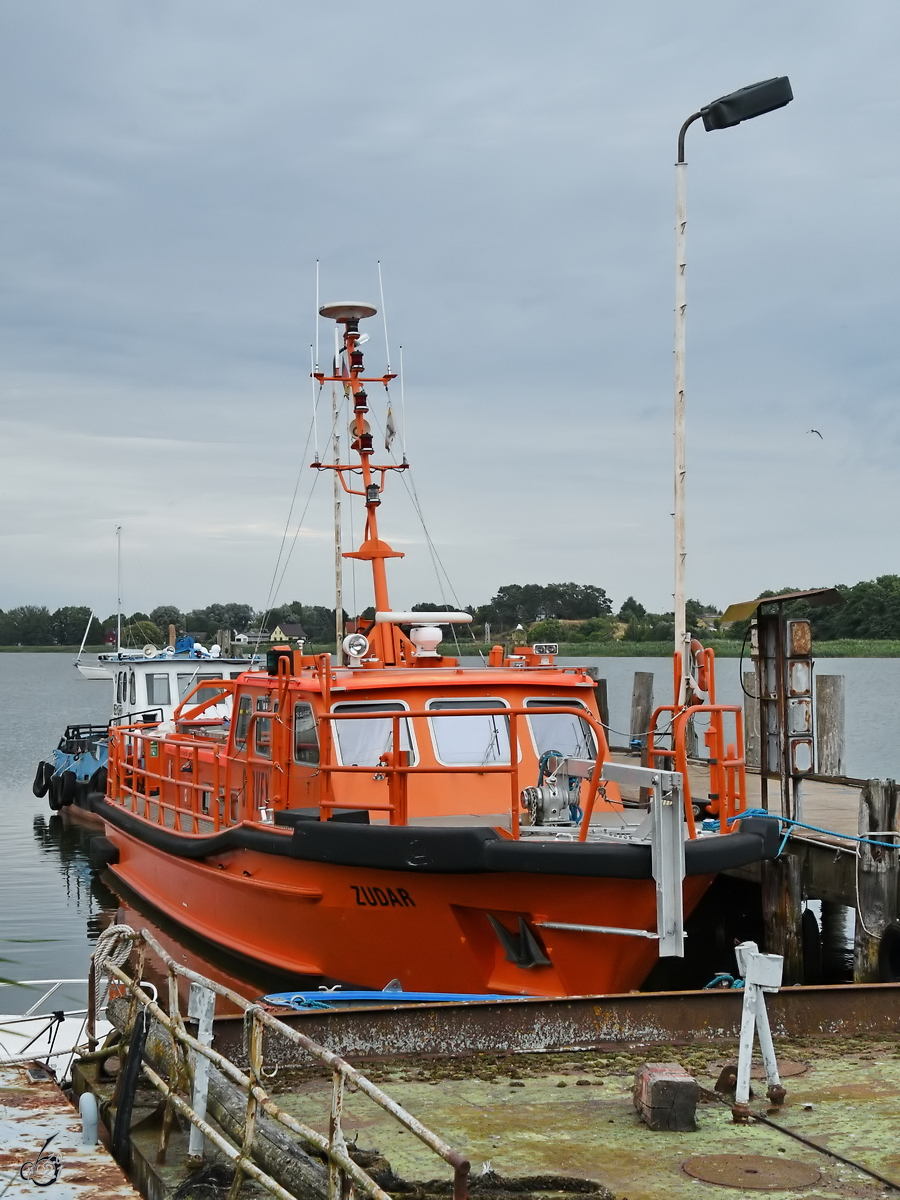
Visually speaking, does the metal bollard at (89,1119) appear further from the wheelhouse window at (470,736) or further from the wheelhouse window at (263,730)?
the wheelhouse window at (263,730)

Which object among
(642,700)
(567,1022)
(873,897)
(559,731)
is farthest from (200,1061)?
(642,700)

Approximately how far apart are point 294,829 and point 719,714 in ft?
10.0

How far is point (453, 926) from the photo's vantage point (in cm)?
841

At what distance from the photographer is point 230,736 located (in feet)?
37.3

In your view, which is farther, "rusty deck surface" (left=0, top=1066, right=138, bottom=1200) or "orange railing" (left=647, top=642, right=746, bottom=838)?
"orange railing" (left=647, top=642, right=746, bottom=838)

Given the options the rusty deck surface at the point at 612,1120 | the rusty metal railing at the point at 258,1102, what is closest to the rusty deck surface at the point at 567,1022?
the rusty deck surface at the point at 612,1120

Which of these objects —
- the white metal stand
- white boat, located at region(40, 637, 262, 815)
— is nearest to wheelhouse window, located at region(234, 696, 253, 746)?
the white metal stand

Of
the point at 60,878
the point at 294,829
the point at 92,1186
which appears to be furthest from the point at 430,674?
the point at 60,878

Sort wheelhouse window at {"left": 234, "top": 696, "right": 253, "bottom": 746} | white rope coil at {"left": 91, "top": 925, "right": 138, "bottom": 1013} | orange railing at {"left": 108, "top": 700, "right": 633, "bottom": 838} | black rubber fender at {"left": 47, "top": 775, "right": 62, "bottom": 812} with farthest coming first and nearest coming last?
black rubber fender at {"left": 47, "top": 775, "right": 62, "bottom": 812}
wheelhouse window at {"left": 234, "top": 696, "right": 253, "bottom": 746}
orange railing at {"left": 108, "top": 700, "right": 633, "bottom": 838}
white rope coil at {"left": 91, "top": 925, "right": 138, "bottom": 1013}

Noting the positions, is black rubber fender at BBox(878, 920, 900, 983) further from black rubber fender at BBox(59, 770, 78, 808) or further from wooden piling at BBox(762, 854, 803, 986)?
black rubber fender at BBox(59, 770, 78, 808)

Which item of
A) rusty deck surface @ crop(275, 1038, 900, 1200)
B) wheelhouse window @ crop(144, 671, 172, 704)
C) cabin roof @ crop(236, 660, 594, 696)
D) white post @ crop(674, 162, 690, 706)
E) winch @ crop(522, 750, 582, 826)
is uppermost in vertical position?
white post @ crop(674, 162, 690, 706)

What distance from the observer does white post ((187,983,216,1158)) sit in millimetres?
4652

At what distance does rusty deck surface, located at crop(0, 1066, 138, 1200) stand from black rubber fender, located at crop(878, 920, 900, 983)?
632 cm

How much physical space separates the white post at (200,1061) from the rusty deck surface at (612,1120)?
2.10ft
